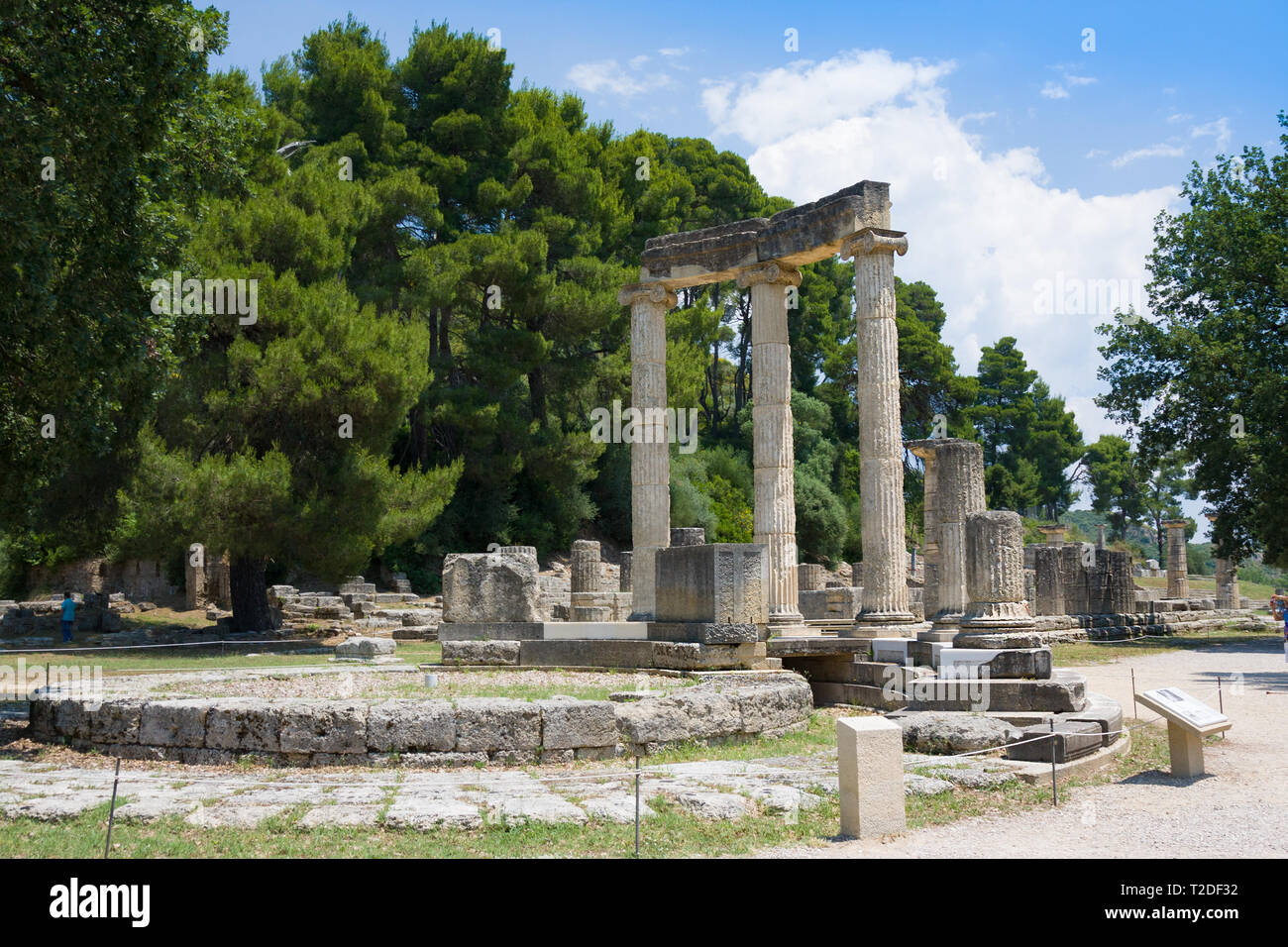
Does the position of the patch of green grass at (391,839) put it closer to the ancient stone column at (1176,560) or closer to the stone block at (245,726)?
the stone block at (245,726)

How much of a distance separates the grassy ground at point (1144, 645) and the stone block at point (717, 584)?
24.5 feet

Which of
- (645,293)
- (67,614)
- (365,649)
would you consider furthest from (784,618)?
(67,614)

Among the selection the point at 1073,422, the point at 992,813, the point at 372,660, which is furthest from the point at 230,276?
the point at 1073,422

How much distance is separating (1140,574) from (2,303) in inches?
2276

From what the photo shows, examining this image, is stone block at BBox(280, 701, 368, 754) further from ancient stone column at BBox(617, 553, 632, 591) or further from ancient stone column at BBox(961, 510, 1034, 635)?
ancient stone column at BBox(617, 553, 632, 591)

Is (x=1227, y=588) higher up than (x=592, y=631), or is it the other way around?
(x=592, y=631)

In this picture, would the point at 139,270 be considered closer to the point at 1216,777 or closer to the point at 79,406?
the point at 79,406

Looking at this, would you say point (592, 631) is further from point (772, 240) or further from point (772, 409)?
point (772, 240)

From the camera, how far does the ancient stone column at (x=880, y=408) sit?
54.9 ft

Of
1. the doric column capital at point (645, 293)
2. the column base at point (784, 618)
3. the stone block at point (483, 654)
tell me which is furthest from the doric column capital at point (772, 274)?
the stone block at point (483, 654)

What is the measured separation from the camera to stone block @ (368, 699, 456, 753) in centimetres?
834

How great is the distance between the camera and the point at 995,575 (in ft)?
43.8

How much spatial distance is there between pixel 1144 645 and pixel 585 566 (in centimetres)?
1406

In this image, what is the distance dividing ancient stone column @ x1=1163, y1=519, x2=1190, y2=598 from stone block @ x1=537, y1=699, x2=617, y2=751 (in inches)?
1435
